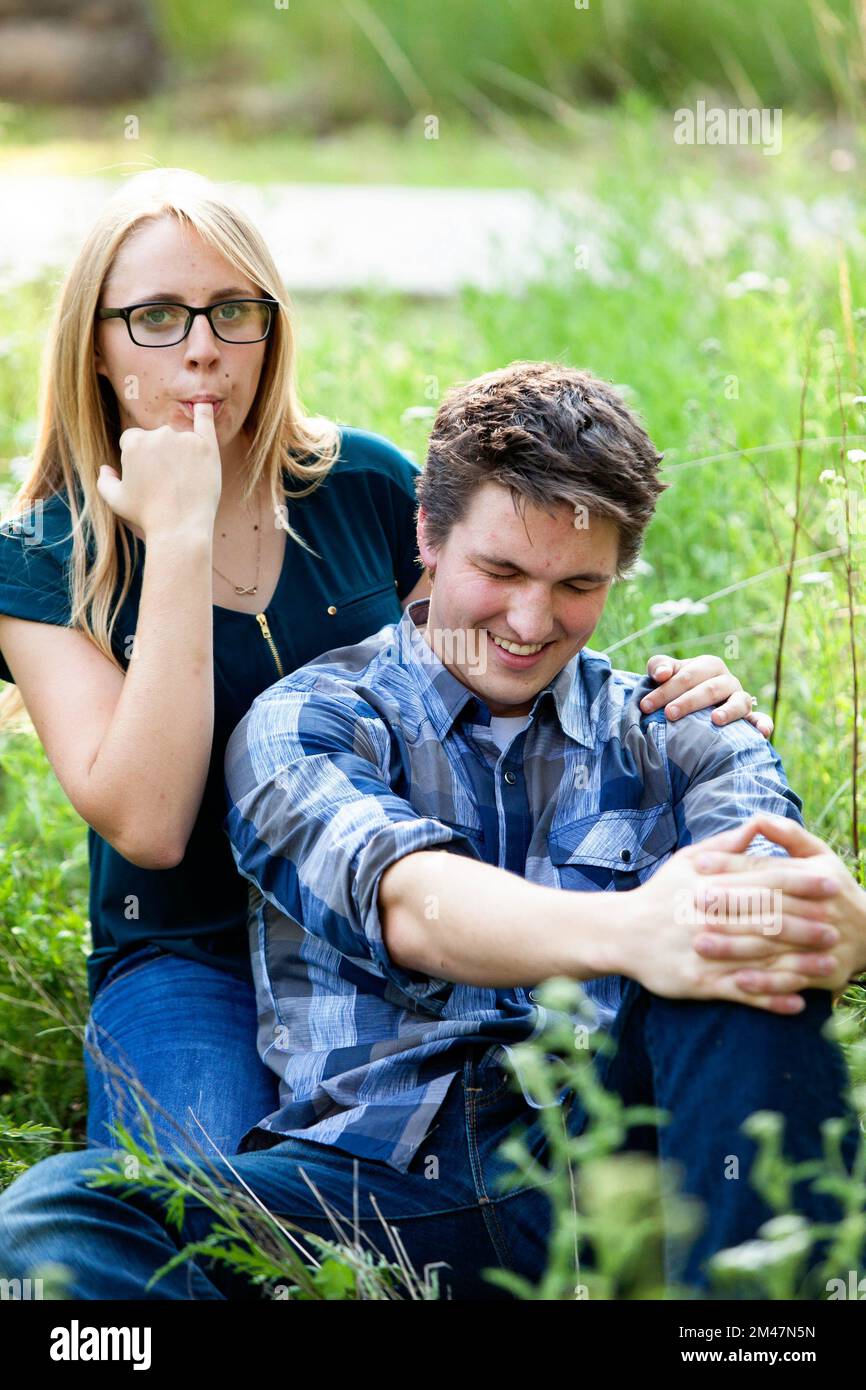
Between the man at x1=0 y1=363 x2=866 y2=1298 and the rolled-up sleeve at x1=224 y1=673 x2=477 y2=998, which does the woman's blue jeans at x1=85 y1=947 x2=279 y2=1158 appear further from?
the rolled-up sleeve at x1=224 y1=673 x2=477 y2=998

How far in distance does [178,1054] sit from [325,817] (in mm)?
565

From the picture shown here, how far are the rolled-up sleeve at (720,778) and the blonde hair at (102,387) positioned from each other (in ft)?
2.47

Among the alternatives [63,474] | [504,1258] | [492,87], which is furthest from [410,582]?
[492,87]

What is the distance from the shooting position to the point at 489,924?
6.68 ft

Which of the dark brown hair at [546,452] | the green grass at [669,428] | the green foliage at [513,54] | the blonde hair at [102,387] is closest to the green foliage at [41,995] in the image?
the green grass at [669,428]

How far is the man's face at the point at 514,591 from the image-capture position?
92.2 inches

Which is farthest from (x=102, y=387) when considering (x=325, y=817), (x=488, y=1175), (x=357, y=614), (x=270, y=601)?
(x=488, y=1175)

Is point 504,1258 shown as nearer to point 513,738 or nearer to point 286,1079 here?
point 286,1079

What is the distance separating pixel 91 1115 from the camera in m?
2.60

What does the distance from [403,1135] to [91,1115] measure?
2.04 ft

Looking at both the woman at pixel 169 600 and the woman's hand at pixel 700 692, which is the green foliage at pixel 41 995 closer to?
the woman at pixel 169 600

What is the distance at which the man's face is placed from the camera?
2.34 meters

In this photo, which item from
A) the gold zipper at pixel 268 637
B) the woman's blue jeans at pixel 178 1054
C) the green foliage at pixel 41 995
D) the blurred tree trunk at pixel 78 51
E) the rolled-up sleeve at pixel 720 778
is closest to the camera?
the rolled-up sleeve at pixel 720 778
